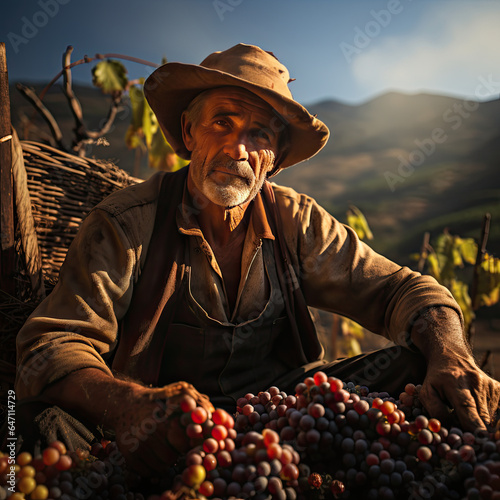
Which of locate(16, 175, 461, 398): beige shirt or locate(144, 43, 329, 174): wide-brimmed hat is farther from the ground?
locate(144, 43, 329, 174): wide-brimmed hat

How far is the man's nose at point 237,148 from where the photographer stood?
2.08 metres

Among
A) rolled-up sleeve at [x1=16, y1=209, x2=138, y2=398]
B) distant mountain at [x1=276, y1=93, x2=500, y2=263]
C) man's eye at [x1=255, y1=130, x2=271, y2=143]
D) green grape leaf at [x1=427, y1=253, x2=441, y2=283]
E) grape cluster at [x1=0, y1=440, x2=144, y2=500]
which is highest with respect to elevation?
distant mountain at [x1=276, y1=93, x2=500, y2=263]

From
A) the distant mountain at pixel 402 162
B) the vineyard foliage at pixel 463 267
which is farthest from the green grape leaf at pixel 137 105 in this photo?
the distant mountain at pixel 402 162

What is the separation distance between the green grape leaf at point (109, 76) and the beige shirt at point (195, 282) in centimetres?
185

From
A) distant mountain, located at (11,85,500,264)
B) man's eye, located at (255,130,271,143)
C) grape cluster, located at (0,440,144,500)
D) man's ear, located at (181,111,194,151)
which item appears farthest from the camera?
distant mountain, located at (11,85,500,264)

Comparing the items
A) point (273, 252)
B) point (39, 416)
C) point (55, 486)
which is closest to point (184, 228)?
point (273, 252)

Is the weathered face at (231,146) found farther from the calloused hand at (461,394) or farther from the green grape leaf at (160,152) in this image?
the green grape leaf at (160,152)

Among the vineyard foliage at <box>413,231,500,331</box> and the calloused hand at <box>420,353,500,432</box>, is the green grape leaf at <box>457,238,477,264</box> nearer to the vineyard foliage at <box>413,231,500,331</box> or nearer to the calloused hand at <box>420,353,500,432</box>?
the vineyard foliage at <box>413,231,500,331</box>

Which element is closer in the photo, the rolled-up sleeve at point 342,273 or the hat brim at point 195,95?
the hat brim at point 195,95

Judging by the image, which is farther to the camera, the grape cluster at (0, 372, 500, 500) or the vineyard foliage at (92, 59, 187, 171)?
the vineyard foliage at (92, 59, 187, 171)

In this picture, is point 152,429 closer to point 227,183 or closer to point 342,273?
point 227,183

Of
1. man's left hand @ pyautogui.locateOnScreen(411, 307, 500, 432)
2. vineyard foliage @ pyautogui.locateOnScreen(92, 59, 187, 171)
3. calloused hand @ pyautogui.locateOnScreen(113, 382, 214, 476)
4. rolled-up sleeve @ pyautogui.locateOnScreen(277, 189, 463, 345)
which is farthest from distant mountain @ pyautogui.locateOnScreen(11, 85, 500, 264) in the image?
calloused hand @ pyautogui.locateOnScreen(113, 382, 214, 476)

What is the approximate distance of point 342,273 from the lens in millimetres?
2346

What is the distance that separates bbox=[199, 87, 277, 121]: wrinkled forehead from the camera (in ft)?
7.02
